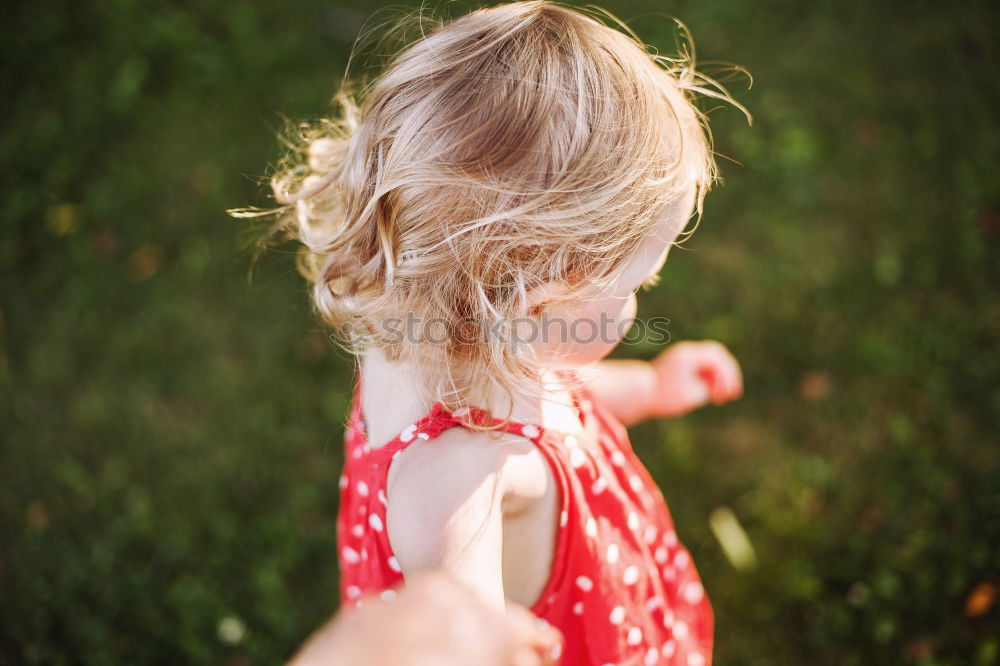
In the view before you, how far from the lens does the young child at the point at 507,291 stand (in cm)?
114

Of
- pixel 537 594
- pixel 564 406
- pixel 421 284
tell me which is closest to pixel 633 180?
pixel 421 284

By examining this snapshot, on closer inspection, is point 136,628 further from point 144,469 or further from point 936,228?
point 936,228

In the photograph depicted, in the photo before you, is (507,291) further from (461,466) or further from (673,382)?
(673,382)

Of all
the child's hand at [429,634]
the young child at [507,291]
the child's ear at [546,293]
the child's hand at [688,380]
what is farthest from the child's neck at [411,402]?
the child's hand at [688,380]

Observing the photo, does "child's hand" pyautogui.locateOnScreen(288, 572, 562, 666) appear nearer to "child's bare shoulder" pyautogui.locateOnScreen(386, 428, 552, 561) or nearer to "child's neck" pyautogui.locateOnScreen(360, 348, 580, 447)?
"child's bare shoulder" pyautogui.locateOnScreen(386, 428, 552, 561)

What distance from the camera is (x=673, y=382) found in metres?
2.21

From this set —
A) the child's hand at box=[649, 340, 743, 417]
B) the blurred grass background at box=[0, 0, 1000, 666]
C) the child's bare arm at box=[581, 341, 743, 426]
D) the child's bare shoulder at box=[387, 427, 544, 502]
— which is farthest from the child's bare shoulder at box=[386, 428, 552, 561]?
the blurred grass background at box=[0, 0, 1000, 666]

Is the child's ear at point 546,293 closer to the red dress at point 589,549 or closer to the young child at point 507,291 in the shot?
the young child at point 507,291

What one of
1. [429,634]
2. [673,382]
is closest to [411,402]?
[429,634]

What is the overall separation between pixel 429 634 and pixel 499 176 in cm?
70

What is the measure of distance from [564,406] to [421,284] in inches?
17.7

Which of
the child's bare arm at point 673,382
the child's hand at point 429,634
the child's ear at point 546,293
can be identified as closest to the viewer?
the child's hand at point 429,634

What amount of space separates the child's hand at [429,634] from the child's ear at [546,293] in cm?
63

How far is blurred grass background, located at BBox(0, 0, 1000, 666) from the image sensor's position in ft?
7.52
